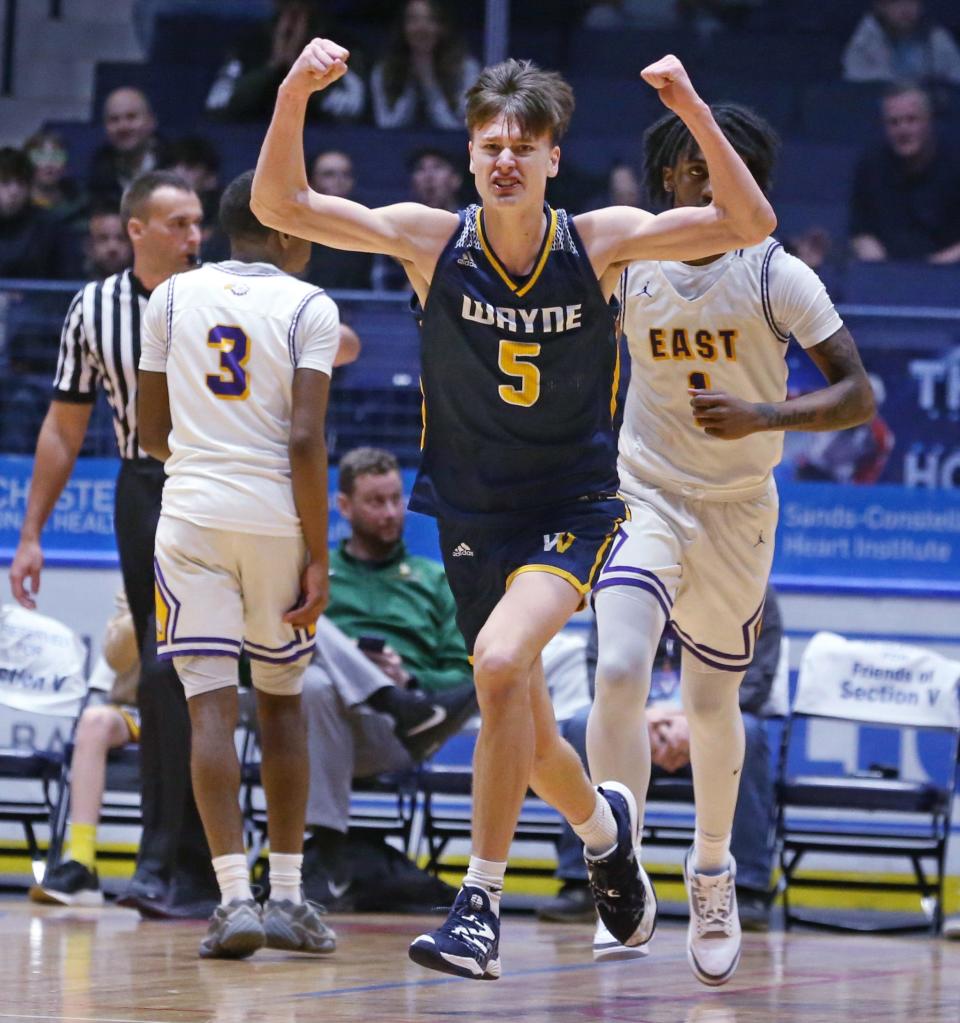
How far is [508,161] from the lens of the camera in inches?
160

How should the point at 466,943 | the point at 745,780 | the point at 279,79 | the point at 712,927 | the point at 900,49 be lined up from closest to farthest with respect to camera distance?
the point at 466,943, the point at 712,927, the point at 745,780, the point at 279,79, the point at 900,49

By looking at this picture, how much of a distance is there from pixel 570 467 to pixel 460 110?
7918mm

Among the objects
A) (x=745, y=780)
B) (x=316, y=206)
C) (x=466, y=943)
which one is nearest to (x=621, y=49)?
(x=745, y=780)

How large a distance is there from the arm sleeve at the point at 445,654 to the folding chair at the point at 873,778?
125 cm

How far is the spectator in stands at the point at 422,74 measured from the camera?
38.9ft

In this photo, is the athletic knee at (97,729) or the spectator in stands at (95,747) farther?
the athletic knee at (97,729)

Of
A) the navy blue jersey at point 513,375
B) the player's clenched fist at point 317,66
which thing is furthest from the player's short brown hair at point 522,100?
the player's clenched fist at point 317,66

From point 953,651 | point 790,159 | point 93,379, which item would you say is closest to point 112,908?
point 93,379

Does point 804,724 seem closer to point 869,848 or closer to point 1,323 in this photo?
point 869,848

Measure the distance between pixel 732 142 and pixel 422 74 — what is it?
7.52m

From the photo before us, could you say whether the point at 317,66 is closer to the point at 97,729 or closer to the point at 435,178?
the point at 97,729

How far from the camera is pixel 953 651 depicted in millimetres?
7562

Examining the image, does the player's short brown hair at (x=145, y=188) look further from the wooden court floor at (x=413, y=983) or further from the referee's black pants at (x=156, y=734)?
the wooden court floor at (x=413, y=983)

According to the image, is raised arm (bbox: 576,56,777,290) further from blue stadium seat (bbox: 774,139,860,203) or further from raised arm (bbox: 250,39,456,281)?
blue stadium seat (bbox: 774,139,860,203)
